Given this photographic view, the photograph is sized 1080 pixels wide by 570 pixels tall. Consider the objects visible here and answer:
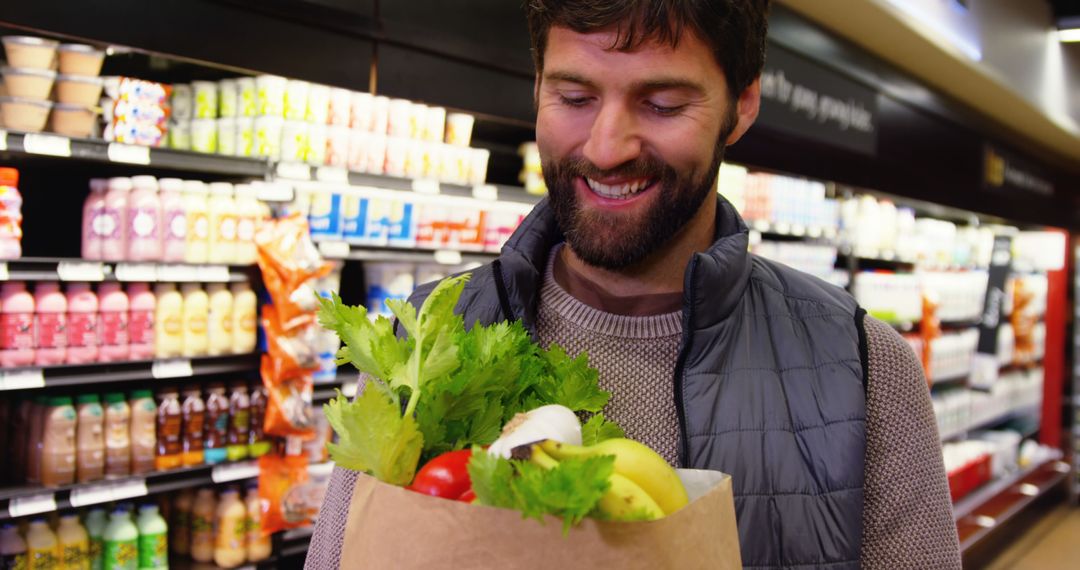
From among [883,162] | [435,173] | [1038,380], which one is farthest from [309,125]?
[1038,380]

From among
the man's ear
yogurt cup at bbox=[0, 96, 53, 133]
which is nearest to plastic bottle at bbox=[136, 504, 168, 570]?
yogurt cup at bbox=[0, 96, 53, 133]

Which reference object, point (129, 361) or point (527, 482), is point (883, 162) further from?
point (527, 482)

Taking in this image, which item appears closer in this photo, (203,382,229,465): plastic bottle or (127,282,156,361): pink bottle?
(127,282,156,361): pink bottle

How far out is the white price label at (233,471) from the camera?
3537 millimetres

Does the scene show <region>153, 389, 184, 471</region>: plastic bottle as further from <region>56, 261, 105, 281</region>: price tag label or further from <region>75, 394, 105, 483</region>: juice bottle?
<region>56, 261, 105, 281</region>: price tag label

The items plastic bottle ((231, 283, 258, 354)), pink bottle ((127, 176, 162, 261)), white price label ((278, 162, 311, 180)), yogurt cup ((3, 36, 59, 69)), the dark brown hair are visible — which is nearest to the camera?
the dark brown hair

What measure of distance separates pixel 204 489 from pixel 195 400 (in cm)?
41

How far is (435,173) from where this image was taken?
13.5 ft

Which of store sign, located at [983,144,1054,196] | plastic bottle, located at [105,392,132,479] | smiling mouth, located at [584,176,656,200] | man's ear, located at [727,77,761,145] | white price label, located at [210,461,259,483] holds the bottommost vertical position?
white price label, located at [210,461,259,483]

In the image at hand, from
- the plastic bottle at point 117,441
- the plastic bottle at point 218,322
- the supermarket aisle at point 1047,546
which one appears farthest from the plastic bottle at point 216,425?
the supermarket aisle at point 1047,546

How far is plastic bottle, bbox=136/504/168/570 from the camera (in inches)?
134

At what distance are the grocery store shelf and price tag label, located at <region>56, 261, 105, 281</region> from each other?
11.7 inches

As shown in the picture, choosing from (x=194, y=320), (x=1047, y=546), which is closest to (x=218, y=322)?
(x=194, y=320)

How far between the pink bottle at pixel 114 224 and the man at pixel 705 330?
89.9 inches
